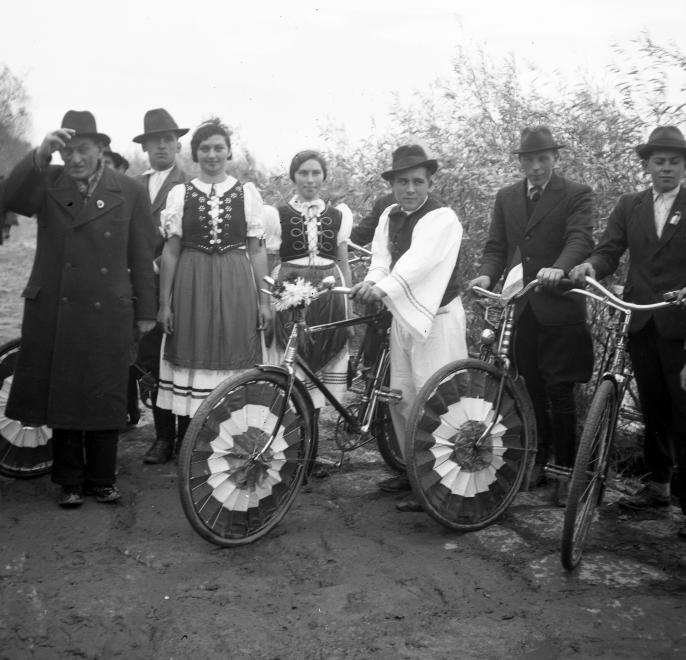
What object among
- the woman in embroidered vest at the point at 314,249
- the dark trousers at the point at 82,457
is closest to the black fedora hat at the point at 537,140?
the woman in embroidered vest at the point at 314,249

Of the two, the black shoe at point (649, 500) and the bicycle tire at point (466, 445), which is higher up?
the bicycle tire at point (466, 445)

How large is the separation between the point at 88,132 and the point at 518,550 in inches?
121

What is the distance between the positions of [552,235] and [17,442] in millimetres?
3262

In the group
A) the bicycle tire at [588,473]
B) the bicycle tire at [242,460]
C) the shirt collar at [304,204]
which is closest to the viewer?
the bicycle tire at [588,473]

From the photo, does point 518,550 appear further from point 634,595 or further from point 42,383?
point 42,383

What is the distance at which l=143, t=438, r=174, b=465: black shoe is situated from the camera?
18.7 feet

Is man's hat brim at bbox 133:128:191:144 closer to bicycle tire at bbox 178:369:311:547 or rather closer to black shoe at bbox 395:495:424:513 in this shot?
bicycle tire at bbox 178:369:311:547

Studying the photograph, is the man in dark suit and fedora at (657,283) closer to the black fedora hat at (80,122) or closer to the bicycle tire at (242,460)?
the bicycle tire at (242,460)

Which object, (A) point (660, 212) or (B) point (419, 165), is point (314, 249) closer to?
(B) point (419, 165)

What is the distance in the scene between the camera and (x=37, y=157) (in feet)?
15.3

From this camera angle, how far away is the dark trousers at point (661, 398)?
15.1ft

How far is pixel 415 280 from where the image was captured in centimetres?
462

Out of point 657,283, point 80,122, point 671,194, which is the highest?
point 80,122

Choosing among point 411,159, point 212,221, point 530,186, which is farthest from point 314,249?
point 530,186
